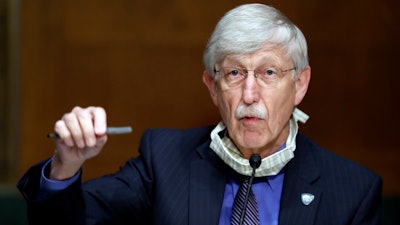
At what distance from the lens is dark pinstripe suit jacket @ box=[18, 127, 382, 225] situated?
271 cm

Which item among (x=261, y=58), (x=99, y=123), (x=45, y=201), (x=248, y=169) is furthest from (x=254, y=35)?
(x=45, y=201)

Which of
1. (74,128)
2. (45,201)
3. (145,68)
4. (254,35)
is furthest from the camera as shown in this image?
(145,68)

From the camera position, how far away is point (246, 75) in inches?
106

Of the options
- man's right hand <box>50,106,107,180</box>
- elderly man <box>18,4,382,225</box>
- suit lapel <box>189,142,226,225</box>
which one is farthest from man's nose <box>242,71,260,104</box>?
man's right hand <box>50,106,107,180</box>

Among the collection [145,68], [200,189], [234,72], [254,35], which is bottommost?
[145,68]

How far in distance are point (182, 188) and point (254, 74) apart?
1.50 feet

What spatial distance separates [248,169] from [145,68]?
1.87 m

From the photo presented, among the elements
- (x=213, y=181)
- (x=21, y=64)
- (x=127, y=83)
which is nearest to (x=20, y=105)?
(x=21, y=64)

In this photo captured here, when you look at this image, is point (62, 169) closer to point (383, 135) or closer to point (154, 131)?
point (154, 131)

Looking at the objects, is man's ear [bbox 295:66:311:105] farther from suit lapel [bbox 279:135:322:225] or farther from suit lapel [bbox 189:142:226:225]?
suit lapel [bbox 189:142:226:225]

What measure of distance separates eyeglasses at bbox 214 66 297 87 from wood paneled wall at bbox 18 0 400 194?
1765mm

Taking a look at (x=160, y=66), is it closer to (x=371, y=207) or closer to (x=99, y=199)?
(x=99, y=199)

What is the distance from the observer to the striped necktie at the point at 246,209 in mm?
2662

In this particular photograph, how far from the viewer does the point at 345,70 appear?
452cm
